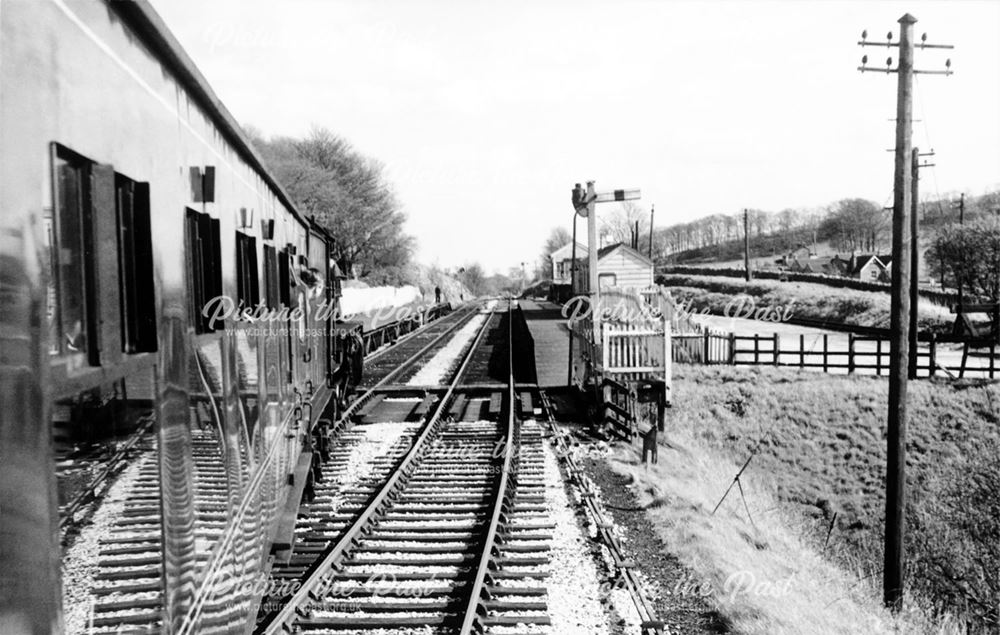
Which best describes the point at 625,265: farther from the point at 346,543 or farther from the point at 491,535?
the point at 346,543

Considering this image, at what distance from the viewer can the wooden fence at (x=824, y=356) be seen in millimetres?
22188

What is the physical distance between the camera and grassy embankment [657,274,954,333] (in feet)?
120

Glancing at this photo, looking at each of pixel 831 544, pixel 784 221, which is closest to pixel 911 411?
pixel 831 544

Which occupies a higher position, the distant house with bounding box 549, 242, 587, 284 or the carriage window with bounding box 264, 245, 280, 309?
the distant house with bounding box 549, 242, 587, 284

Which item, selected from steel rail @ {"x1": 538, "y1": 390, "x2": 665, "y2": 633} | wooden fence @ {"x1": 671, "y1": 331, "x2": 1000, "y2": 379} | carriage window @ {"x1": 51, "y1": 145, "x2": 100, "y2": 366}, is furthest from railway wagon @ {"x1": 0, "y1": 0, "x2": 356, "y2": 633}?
wooden fence @ {"x1": 671, "y1": 331, "x2": 1000, "y2": 379}

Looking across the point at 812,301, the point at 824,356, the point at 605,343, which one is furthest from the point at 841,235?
the point at 605,343

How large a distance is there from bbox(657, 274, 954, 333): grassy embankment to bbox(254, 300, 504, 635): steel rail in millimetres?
27429

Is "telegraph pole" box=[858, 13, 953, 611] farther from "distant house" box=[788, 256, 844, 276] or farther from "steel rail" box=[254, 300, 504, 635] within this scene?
"distant house" box=[788, 256, 844, 276]

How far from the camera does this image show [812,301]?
47250 mm

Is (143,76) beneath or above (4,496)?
above

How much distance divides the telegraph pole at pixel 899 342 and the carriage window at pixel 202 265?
955 centimetres

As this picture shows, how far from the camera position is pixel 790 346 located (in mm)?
28688

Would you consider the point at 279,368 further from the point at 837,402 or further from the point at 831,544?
the point at 837,402

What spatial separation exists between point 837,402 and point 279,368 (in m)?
18.8
